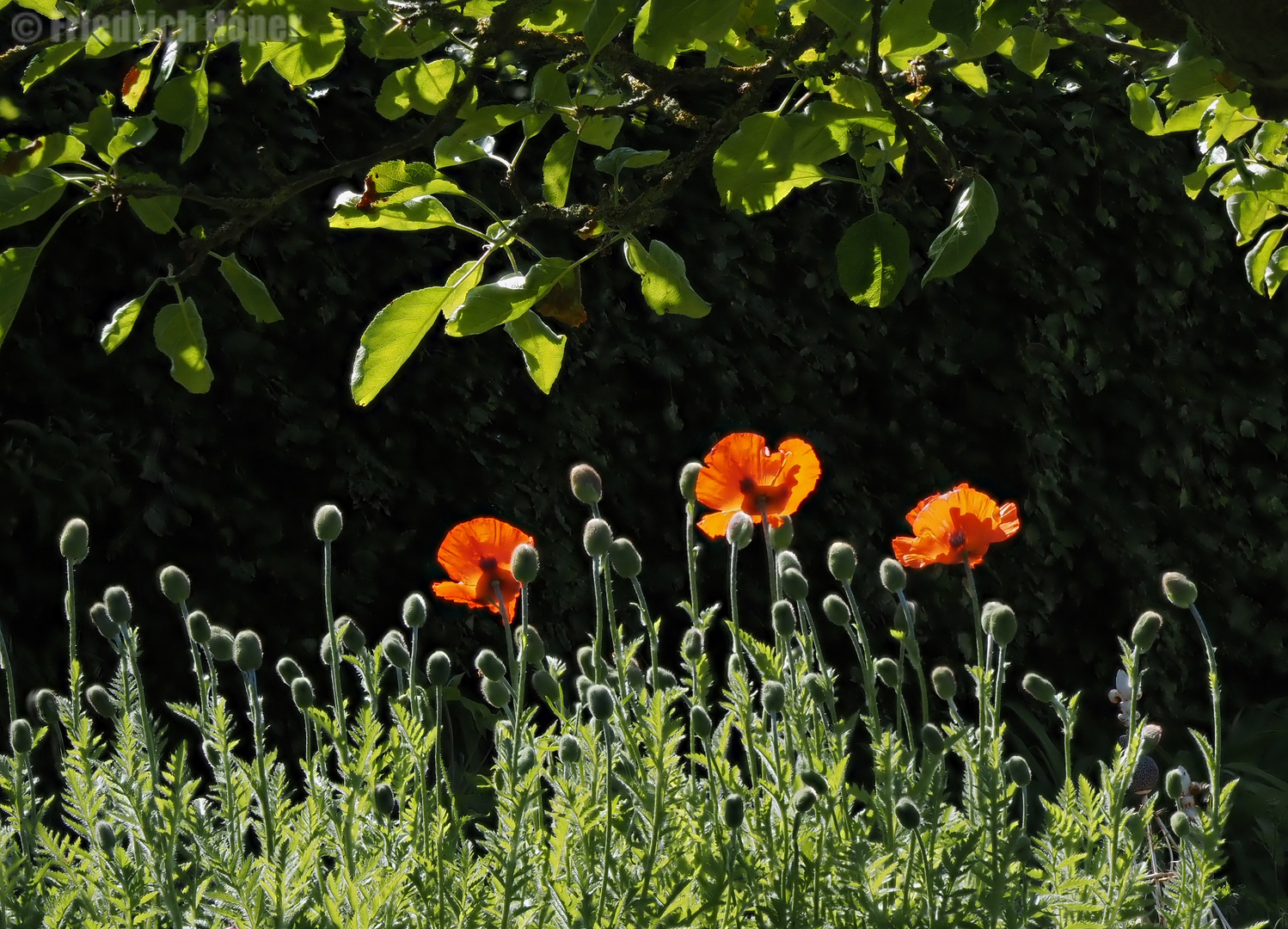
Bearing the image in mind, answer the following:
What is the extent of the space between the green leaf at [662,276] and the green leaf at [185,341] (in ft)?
1.26

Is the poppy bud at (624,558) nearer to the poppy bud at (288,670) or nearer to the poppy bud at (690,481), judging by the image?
the poppy bud at (690,481)

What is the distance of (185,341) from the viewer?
1118mm

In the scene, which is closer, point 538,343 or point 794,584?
point 538,343


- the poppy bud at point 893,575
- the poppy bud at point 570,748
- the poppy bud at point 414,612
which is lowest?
the poppy bud at point 414,612

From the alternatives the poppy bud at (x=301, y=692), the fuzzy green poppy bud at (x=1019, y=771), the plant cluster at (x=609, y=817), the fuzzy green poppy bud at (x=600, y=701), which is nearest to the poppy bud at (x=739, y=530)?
the plant cluster at (x=609, y=817)

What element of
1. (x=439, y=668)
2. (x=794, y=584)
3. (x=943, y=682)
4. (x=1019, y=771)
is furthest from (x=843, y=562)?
(x=439, y=668)

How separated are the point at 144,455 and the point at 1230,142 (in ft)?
6.32

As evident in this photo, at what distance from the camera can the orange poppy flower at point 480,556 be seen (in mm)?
1508

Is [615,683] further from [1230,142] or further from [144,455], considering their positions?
[144,455]

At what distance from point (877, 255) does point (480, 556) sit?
2.29 ft

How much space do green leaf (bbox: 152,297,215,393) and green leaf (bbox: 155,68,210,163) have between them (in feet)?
0.57

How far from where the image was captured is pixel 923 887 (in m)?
1.30

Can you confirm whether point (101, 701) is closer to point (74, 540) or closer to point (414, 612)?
point (74, 540)

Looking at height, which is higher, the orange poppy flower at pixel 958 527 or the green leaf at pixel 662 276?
the green leaf at pixel 662 276
